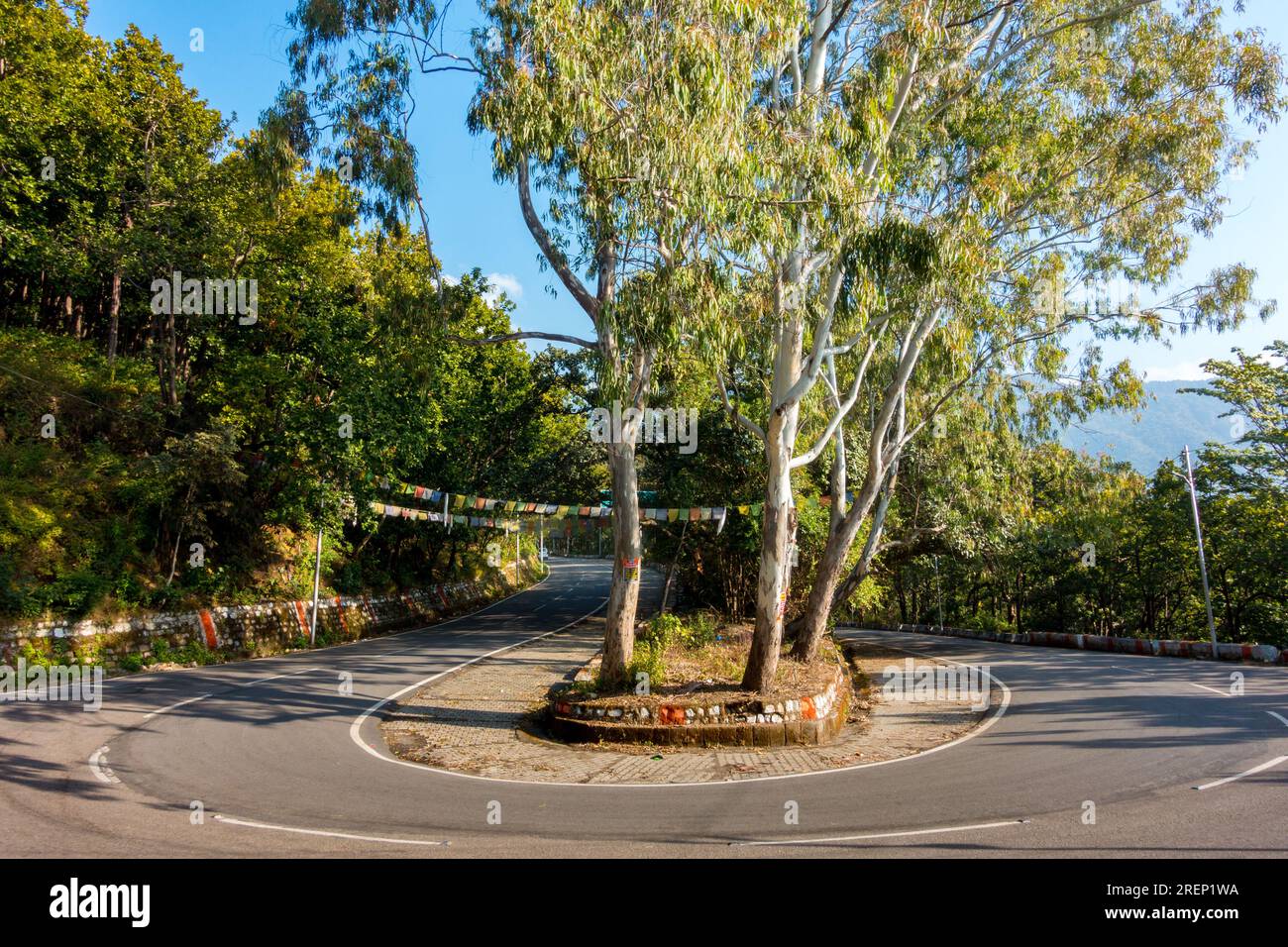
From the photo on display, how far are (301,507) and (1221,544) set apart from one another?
32.6 m

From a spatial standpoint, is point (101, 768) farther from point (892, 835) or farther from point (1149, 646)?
point (1149, 646)

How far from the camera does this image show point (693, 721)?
470 inches

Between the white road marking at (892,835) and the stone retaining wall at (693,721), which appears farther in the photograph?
the stone retaining wall at (693,721)

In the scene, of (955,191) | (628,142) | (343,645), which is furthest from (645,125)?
(343,645)

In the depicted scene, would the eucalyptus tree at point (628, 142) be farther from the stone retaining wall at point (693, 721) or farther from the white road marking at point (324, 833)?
the white road marking at point (324, 833)

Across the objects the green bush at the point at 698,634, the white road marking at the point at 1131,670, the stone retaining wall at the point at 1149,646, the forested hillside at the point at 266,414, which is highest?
the forested hillside at the point at 266,414

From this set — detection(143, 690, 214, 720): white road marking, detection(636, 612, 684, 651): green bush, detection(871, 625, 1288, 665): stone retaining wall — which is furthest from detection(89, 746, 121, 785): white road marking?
detection(871, 625, 1288, 665): stone retaining wall

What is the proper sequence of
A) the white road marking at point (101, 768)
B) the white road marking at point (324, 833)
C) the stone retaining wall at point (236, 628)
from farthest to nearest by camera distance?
the stone retaining wall at point (236, 628)
the white road marking at point (101, 768)
the white road marking at point (324, 833)

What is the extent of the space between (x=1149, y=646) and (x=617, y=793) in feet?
77.6

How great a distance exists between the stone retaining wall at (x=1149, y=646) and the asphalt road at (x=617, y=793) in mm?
8215

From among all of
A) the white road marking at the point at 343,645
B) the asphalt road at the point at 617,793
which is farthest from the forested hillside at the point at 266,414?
the asphalt road at the point at 617,793

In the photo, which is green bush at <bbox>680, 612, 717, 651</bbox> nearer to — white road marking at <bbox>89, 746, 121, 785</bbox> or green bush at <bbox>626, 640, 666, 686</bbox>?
green bush at <bbox>626, 640, 666, 686</bbox>

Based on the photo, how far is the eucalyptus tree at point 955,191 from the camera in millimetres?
12547

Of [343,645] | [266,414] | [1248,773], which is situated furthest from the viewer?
[343,645]
